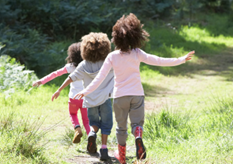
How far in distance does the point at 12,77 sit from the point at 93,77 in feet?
12.8

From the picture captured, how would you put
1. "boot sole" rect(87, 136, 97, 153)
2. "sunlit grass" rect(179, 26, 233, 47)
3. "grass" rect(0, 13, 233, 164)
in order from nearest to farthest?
"grass" rect(0, 13, 233, 164)
"boot sole" rect(87, 136, 97, 153)
"sunlit grass" rect(179, 26, 233, 47)

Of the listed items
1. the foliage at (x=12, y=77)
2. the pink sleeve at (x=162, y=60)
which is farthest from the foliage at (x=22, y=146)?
the foliage at (x=12, y=77)

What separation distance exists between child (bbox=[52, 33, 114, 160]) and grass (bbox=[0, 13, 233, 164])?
1.17 ft

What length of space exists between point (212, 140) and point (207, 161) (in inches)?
22.7

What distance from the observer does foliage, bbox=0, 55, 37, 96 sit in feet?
Result: 22.7

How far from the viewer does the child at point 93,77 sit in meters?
3.89

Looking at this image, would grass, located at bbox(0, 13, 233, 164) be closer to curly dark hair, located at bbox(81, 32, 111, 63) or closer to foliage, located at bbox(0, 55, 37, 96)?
foliage, located at bbox(0, 55, 37, 96)

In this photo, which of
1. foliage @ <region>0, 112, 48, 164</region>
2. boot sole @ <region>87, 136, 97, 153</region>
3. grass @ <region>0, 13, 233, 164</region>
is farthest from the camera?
boot sole @ <region>87, 136, 97, 153</region>

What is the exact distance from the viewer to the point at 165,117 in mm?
4598

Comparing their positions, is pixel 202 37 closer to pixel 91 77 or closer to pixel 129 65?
pixel 91 77

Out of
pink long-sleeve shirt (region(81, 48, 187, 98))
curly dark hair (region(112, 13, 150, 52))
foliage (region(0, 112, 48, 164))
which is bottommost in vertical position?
foliage (region(0, 112, 48, 164))

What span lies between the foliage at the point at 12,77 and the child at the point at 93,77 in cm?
340

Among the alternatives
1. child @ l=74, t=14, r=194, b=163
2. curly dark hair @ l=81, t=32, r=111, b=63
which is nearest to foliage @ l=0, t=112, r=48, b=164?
child @ l=74, t=14, r=194, b=163

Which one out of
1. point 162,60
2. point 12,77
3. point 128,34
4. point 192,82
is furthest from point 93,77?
point 192,82
